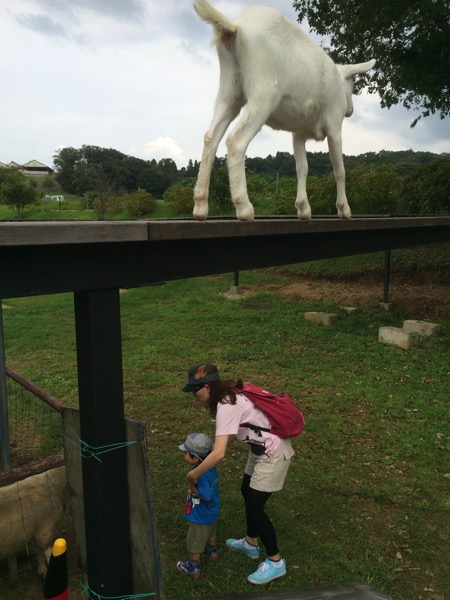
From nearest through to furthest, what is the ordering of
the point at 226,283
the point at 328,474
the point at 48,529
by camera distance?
1. the point at 48,529
2. the point at 328,474
3. the point at 226,283

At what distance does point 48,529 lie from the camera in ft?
10.8

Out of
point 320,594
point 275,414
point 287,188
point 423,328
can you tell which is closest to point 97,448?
point 275,414

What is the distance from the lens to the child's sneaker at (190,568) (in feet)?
10.8

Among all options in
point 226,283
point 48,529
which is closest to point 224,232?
point 48,529

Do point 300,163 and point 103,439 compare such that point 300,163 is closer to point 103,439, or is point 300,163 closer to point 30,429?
point 103,439

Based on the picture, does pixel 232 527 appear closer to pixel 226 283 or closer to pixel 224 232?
pixel 224 232

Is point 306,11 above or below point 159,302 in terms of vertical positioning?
above

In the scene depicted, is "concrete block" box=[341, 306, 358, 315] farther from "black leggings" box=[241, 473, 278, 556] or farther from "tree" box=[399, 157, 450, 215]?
"black leggings" box=[241, 473, 278, 556]

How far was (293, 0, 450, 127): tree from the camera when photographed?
9672mm

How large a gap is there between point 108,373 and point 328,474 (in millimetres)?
3155

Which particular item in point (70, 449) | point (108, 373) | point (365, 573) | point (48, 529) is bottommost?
point (365, 573)

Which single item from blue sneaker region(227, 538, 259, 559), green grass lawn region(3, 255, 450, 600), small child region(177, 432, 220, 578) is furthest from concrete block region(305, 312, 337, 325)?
small child region(177, 432, 220, 578)

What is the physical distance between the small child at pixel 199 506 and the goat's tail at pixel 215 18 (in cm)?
242

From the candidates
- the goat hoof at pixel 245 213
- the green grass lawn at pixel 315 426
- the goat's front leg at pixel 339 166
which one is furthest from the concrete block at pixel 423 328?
the goat hoof at pixel 245 213
